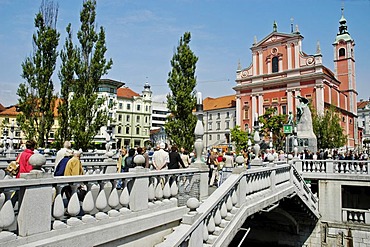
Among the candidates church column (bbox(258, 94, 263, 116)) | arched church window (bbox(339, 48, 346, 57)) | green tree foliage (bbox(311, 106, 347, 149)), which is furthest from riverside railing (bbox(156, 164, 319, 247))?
arched church window (bbox(339, 48, 346, 57))

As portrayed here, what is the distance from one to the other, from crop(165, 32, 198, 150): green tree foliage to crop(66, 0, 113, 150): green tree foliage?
4.61 metres

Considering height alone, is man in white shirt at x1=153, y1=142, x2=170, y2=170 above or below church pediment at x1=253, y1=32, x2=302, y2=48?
below

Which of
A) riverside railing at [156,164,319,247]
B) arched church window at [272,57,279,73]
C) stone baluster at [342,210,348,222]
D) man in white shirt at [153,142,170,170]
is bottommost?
stone baluster at [342,210,348,222]

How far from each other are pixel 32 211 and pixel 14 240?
1.19ft

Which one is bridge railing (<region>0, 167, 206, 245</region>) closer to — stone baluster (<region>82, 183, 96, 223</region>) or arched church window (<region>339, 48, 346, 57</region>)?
stone baluster (<region>82, 183, 96, 223</region>)

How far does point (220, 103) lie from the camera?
76938 millimetres

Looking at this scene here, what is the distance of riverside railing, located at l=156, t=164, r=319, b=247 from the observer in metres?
5.42

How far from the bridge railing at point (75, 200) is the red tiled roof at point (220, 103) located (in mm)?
66902

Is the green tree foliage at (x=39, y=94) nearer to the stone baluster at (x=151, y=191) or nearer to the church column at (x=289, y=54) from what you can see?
the stone baluster at (x=151, y=191)

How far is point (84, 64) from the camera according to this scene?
63.9ft

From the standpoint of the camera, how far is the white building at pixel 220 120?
235ft

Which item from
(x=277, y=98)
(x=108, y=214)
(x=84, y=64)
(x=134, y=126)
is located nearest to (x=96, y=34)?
(x=84, y=64)

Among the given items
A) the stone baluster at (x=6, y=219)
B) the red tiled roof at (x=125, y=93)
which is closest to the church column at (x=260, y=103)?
the red tiled roof at (x=125, y=93)

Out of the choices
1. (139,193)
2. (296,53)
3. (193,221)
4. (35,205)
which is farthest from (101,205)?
(296,53)
